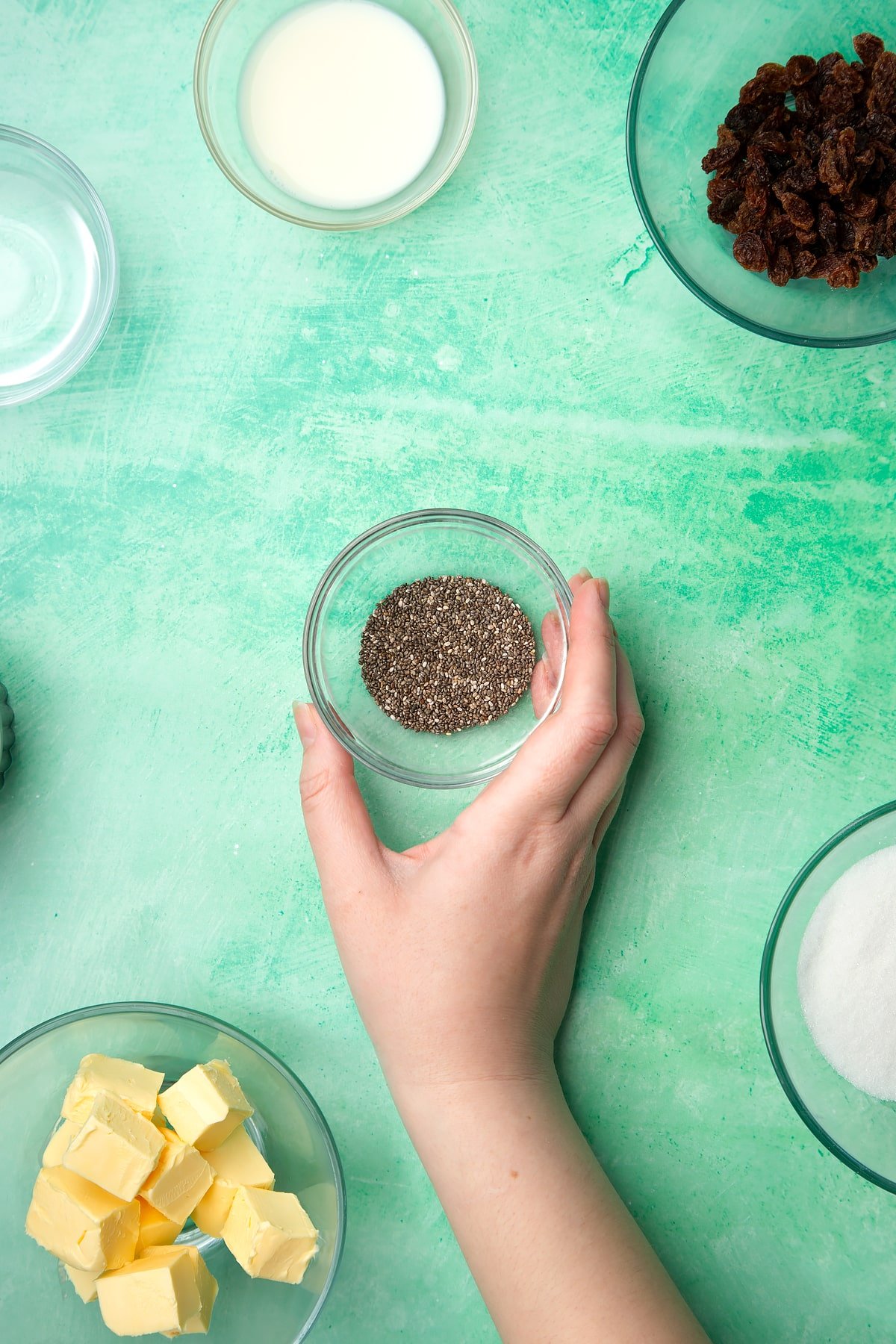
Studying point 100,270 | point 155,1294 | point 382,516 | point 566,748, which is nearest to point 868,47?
point 382,516

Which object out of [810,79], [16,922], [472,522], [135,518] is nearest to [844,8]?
[810,79]

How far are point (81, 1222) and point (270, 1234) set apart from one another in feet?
0.80

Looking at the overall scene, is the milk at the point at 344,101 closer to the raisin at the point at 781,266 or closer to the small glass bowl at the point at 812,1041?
the raisin at the point at 781,266

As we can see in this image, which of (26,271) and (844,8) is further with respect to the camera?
(26,271)

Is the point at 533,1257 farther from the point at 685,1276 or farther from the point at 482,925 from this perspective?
the point at 482,925

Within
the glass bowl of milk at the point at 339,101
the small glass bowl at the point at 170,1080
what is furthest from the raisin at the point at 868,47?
the small glass bowl at the point at 170,1080

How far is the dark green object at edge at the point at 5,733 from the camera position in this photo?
1.43m

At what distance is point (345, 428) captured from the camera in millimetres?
1480

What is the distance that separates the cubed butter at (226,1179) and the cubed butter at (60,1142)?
19 centimetres

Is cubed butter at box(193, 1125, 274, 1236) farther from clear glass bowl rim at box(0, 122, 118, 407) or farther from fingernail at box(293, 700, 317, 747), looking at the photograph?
clear glass bowl rim at box(0, 122, 118, 407)

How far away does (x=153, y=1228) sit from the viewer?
1.22 m

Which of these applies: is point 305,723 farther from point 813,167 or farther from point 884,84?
point 884,84

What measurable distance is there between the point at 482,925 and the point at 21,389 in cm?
117

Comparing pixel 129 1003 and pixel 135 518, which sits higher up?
pixel 135 518
